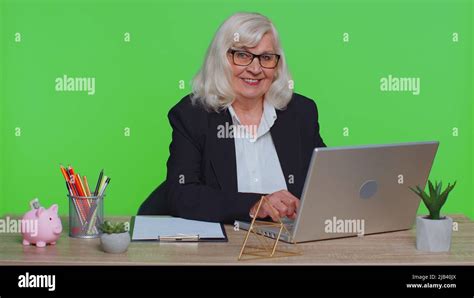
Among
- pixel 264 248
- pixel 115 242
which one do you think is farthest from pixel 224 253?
pixel 115 242

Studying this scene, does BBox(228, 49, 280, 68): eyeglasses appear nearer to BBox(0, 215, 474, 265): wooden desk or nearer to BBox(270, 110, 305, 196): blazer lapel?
BBox(270, 110, 305, 196): blazer lapel

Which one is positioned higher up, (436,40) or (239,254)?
(436,40)

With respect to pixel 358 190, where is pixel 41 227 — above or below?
below

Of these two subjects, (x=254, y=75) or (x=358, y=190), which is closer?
(x=358, y=190)

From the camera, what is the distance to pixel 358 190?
2.61 meters

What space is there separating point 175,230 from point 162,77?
2.09 meters

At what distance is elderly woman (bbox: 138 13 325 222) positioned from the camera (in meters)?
3.40

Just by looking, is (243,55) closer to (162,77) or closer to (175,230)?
(175,230)

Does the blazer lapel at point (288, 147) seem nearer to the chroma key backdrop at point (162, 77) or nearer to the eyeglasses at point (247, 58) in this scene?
the eyeglasses at point (247, 58)

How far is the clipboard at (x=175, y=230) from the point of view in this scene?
2664 mm
